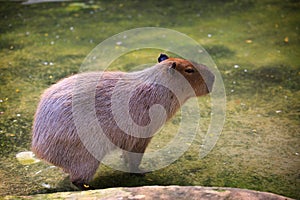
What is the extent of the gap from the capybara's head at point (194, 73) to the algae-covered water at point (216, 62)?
1.96 ft

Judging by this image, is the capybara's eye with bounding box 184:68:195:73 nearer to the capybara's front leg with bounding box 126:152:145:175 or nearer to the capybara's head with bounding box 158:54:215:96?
the capybara's head with bounding box 158:54:215:96

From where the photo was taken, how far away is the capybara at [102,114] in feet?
10.9

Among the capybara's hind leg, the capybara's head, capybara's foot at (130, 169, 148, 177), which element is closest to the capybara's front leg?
capybara's foot at (130, 169, 148, 177)

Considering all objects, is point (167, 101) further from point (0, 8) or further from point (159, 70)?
point (0, 8)

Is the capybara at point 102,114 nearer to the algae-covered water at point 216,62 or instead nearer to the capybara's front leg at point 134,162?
the capybara's front leg at point 134,162

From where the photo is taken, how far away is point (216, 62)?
5570 millimetres

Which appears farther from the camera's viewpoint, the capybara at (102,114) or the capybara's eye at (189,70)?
the capybara's eye at (189,70)

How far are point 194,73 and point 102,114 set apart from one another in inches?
31.8

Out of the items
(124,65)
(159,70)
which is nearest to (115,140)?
(159,70)

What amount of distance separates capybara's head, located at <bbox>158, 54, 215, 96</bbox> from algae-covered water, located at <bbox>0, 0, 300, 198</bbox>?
0.60m

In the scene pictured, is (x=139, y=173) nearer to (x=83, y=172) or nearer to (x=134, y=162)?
(x=134, y=162)

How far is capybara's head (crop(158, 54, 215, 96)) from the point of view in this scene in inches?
142

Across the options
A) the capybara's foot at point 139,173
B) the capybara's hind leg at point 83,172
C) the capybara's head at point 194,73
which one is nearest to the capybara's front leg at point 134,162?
the capybara's foot at point 139,173

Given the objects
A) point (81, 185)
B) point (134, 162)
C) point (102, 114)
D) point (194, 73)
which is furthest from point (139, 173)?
point (194, 73)
